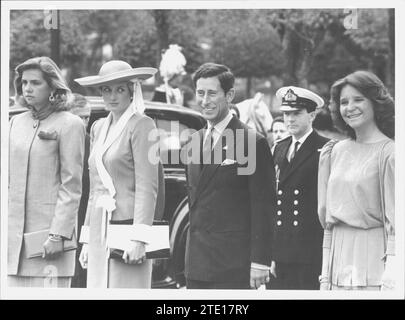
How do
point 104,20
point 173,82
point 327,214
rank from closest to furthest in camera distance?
point 327,214
point 173,82
point 104,20

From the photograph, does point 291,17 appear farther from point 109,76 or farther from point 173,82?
point 109,76

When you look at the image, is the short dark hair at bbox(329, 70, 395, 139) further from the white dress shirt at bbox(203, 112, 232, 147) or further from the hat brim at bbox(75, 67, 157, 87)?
the hat brim at bbox(75, 67, 157, 87)

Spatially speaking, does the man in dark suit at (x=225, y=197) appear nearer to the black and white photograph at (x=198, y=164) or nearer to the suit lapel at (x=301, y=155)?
the black and white photograph at (x=198, y=164)

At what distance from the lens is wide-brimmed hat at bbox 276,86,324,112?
563 cm

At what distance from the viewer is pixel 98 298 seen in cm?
558

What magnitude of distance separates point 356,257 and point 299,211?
0.47 meters

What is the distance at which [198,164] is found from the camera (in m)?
5.44

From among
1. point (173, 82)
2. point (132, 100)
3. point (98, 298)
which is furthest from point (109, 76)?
point (98, 298)

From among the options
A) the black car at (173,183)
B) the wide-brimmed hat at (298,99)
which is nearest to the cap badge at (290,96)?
the wide-brimmed hat at (298,99)

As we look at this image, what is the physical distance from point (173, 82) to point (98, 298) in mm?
1556

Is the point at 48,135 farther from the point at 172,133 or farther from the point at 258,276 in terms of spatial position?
the point at 258,276

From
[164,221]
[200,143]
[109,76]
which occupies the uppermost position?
[109,76]

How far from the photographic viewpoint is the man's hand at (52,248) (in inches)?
218

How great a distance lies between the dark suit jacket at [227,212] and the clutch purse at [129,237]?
201mm
